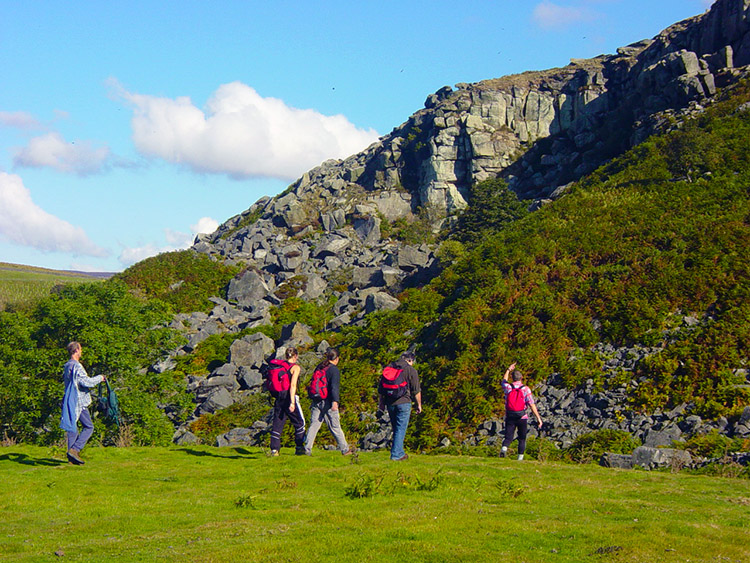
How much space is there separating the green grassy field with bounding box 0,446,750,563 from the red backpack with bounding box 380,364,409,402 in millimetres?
1523

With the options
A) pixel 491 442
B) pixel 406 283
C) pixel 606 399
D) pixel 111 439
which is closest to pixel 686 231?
pixel 606 399

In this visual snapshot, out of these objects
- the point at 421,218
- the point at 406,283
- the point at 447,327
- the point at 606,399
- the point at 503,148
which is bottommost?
the point at 606,399

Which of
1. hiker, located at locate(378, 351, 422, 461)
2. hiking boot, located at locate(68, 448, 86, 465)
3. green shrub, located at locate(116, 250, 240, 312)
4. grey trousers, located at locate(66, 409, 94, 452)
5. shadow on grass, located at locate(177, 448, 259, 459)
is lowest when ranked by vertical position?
shadow on grass, located at locate(177, 448, 259, 459)

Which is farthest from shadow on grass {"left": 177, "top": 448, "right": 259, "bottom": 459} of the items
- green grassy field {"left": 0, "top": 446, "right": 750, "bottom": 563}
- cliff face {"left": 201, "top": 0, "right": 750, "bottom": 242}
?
cliff face {"left": 201, "top": 0, "right": 750, "bottom": 242}

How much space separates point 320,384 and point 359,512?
515cm

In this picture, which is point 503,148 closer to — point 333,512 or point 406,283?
point 406,283

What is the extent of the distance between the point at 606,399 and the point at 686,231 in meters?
11.1

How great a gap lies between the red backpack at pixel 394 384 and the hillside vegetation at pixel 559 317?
10.00 metres

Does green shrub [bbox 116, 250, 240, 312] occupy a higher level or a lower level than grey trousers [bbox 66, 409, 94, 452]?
higher

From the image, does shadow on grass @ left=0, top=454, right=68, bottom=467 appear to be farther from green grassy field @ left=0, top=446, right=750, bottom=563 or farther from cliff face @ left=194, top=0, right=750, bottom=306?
cliff face @ left=194, top=0, right=750, bottom=306

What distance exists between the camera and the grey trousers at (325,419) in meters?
13.6

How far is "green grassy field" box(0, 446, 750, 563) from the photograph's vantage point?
6.61 meters

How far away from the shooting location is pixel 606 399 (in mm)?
20641

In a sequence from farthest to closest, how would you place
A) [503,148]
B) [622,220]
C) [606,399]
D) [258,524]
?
1. [503,148]
2. [622,220]
3. [606,399]
4. [258,524]
